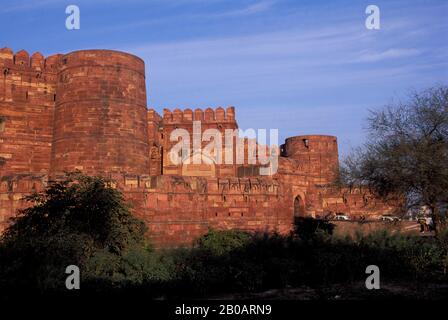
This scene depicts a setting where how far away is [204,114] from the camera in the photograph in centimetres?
2553

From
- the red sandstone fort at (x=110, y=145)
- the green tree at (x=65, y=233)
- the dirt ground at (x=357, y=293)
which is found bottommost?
the dirt ground at (x=357, y=293)

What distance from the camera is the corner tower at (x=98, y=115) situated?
17891 mm

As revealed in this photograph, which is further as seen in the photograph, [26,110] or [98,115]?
[26,110]

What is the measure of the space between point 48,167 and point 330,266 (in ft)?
41.7

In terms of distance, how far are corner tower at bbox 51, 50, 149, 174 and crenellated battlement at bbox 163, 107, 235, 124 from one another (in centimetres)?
668

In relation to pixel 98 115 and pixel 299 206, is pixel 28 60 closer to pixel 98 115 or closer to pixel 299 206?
pixel 98 115

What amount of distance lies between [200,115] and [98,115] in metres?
8.25

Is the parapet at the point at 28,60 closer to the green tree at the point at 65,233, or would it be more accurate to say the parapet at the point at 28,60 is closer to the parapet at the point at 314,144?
the green tree at the point at 65,233

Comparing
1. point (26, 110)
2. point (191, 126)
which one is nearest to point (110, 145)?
point (26, 110)

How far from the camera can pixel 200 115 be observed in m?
25.6

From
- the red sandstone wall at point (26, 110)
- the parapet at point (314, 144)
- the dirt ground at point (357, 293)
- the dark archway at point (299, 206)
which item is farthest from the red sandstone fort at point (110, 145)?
the parapet at point (314, 144)

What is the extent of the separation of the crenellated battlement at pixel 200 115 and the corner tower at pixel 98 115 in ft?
21.9
